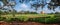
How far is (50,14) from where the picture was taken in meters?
1.53

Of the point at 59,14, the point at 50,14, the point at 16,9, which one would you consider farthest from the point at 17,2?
the point at 59,14

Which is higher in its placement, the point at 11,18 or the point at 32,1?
the point at 32,1

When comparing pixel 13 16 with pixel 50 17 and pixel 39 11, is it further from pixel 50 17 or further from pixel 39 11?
pixel 50 17

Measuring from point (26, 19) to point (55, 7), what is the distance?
0.38 m

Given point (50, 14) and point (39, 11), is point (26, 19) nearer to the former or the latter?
point (39, 11)

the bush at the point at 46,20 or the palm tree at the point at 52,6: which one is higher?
the palm tree at the point at 52,6

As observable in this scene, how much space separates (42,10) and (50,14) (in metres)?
0.11

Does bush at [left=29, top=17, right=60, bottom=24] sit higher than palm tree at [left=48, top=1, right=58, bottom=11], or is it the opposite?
palm tree at [left=48, top=1, right=58, bottom=11]

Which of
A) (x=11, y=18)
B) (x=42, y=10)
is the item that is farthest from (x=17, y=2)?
(x=42, y=10)

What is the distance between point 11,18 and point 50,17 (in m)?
0.46

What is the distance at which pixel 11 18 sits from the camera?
151cm

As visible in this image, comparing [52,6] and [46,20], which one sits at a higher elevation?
[52,6]

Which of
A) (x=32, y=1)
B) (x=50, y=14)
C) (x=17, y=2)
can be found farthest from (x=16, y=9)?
(x=50, y=14)

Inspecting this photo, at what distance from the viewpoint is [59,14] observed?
1.53 meters
